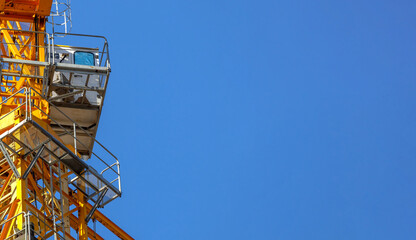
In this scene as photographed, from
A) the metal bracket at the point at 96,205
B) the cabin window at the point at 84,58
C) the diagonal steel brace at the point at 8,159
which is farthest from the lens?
the cabin window at the point at 84,58

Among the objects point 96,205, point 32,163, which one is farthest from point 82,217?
point 32,163

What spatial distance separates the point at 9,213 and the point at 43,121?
424cm

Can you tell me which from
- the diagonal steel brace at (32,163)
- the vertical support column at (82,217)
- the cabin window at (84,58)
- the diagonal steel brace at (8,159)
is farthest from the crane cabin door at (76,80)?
the diagonal steel brace at (8,159)

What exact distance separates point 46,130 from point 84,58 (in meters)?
5.04

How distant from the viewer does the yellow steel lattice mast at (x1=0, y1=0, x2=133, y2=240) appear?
3659 centimetres

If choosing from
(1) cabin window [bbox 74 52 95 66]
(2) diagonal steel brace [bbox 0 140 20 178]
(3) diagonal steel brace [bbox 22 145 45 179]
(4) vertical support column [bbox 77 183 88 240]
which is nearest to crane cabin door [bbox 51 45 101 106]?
(1) cabin window [bbox 74 52 95 66]

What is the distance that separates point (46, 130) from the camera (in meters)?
Result: 37.7

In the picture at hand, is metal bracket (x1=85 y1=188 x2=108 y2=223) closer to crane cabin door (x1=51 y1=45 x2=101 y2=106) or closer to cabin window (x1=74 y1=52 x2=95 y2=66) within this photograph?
crane cabin door (x1=51 y1=45 x2=101 y2=106)

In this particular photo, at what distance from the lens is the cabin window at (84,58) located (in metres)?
41.8

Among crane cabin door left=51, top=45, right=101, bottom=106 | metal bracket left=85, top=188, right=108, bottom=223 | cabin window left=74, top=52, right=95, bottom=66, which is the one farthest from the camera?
cabin window left=74, top=52, right=95, bottom=66

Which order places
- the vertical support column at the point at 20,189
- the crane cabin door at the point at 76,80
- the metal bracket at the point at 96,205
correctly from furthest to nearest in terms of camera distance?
1. the crane cabin door at the point at 76,80
2. the metal bracket at the point at 96,205
3. the vertical support column at the point at 20,189

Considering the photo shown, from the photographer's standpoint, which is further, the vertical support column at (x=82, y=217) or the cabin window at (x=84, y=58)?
the cabin window at (x=84, y=58)

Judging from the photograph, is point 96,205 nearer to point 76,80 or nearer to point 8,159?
point 8,159

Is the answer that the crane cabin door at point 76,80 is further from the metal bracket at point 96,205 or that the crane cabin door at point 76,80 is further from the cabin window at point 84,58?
the metal bracket at point 96,205
